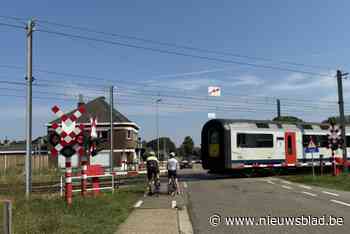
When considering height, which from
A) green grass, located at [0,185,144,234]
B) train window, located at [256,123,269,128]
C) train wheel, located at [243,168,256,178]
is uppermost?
train window, located at [256,123,269,128]

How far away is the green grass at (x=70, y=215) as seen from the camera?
28.8 feet

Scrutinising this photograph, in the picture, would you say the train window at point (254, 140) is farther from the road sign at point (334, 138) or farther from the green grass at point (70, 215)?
the green grass at point (70, 215)

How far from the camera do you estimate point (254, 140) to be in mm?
28125

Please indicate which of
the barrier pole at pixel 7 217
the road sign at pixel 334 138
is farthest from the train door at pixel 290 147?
the barrier pole at pixel 7 217

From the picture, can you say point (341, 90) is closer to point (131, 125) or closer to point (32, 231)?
point (32, 231)

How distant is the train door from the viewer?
29.6 metres

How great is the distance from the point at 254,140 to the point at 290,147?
10.5 ft

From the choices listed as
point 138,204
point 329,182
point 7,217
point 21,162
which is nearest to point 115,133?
point 21,162

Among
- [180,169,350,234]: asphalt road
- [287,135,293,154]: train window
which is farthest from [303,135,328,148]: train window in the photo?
[180,169,350,234]: asphalt road

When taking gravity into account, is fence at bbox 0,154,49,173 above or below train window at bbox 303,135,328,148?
below

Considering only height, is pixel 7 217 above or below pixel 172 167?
below

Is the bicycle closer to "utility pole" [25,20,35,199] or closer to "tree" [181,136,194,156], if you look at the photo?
"utility pole" [25,20,35,199]

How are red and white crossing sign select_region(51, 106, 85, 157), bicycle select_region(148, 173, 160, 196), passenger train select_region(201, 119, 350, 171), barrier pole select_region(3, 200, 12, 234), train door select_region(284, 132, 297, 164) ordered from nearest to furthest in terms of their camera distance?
barrier pole select_region(3, 200, 12, 234) → red and white crossing sign select_region(51, 106, 85, 157) → bicycle select_region(148, 173, 160, 196) → passenger train select_region(201, 119, 350, 171) → train door select_region(284, 132, 297, 164)

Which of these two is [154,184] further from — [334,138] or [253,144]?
[334,138]
